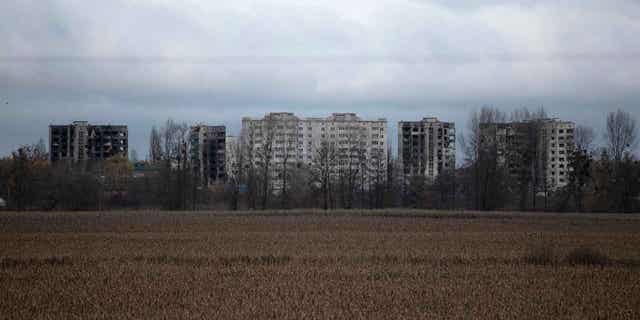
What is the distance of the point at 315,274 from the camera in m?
20.5

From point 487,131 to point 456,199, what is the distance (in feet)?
41.3

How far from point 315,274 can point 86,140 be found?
133 m

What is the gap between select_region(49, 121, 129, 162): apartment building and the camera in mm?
140625

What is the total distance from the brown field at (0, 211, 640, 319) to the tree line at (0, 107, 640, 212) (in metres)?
38.7

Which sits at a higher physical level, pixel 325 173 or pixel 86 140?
pixel 86 140

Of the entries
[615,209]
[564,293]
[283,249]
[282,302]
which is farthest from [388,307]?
[615,209]

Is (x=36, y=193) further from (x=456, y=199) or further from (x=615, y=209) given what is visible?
(x=615, y=209)

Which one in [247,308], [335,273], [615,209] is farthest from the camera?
[615,209]

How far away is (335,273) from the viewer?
68.2ft

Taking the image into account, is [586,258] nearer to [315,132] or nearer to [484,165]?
[484,165]

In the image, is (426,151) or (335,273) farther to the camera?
(426,151)

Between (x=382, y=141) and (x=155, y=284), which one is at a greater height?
(x=382, y=141)

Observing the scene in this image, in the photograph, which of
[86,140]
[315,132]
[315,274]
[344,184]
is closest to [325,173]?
[344,184]

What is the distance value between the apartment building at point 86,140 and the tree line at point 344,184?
4913 centimetres
